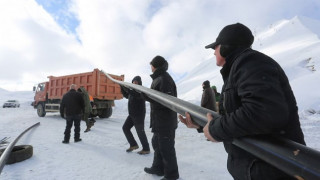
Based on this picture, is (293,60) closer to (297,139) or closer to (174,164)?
(174,164)

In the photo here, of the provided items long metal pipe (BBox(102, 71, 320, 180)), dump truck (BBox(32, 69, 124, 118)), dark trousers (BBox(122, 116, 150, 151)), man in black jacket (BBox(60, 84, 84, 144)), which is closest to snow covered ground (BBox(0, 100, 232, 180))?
dark trousers (BBox(122, 116, 150, 151))

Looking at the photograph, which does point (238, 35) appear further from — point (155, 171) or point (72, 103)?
point (72, 103)

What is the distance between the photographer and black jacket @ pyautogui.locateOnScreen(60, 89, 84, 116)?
22.3 feet

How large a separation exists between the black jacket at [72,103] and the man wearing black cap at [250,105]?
6035 millimetres

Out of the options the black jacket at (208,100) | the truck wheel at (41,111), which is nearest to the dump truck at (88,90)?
the truck wheel at (41,111)

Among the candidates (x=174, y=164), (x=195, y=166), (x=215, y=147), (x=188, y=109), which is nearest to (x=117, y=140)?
(x=215, y=147)

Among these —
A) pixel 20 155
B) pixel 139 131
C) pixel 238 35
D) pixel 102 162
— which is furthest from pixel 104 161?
pixel 238 35

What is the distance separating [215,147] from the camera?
231 inches

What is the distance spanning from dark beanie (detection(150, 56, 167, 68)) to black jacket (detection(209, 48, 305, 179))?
2341 millimetres

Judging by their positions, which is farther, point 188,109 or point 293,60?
point 293,60

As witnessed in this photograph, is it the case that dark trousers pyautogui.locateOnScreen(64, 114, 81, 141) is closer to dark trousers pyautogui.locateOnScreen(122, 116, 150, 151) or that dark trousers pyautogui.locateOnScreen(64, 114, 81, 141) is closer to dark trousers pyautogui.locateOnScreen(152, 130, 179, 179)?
dark trousers pyautogui.locateOnScreen(122, 116, 150, 151)

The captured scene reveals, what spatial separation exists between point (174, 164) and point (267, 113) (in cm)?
248

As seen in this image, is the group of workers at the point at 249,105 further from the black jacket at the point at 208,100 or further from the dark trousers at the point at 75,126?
the dark trousers at the point at 75,126

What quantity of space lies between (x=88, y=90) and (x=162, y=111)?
32.4 ft
